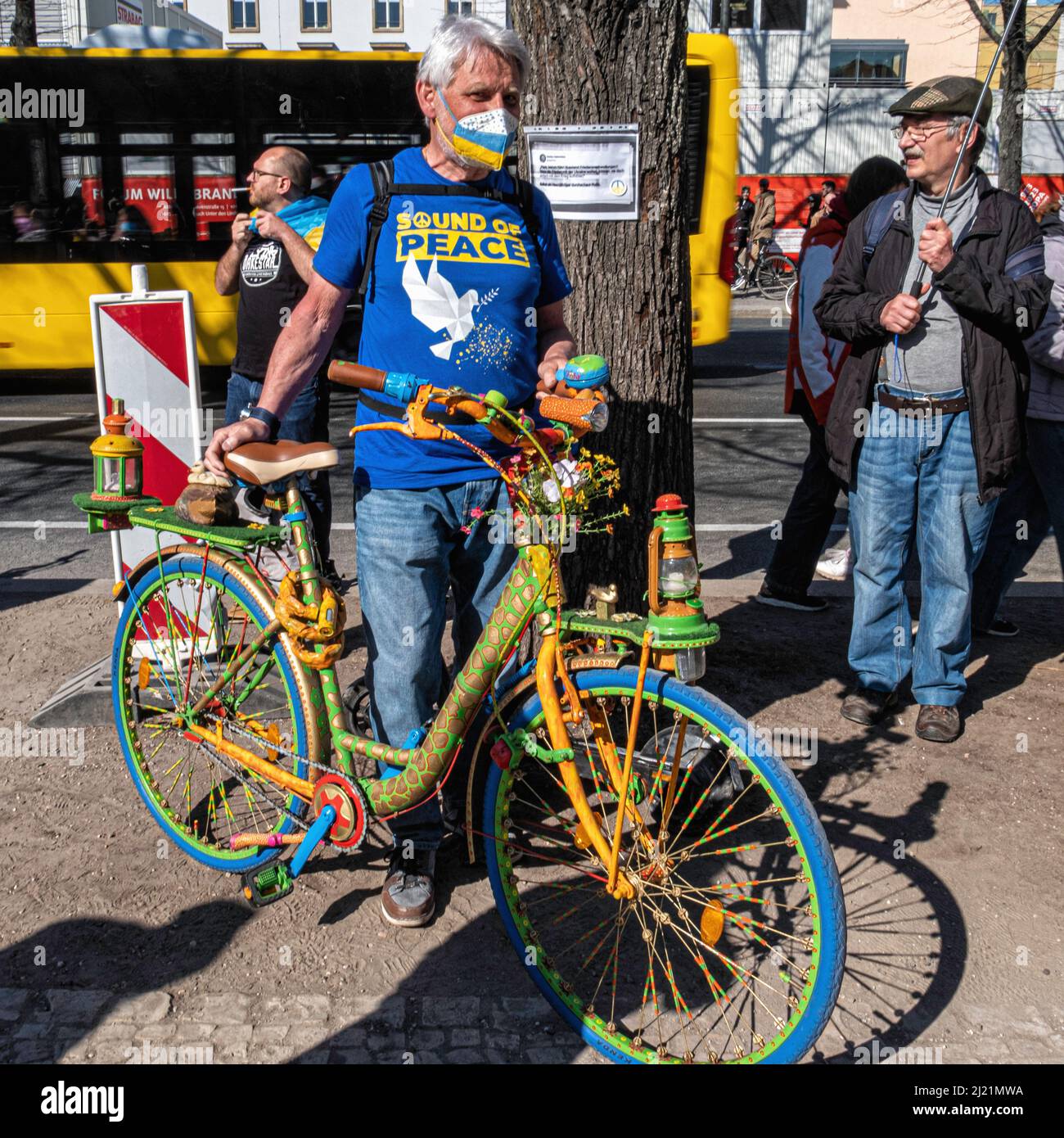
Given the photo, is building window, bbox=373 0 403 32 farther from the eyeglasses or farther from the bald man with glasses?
the eyeglasses

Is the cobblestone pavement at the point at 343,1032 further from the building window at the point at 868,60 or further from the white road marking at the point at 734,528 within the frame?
the building window at the point at 868,60

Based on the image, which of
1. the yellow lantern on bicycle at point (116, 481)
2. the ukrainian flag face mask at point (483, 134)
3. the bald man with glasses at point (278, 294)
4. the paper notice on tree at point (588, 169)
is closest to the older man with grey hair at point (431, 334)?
the ukrainian flag face mask at point (483, 134)

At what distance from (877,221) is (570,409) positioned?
2.26 metres

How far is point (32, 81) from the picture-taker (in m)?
12.9

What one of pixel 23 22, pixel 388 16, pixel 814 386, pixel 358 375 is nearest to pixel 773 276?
pixel 23 22

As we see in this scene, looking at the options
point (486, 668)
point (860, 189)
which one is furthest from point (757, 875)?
point (860, 189)

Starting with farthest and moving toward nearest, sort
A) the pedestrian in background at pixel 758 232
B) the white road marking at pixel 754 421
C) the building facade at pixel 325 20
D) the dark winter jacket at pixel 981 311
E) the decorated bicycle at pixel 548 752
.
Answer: the building facade at pixel 325 20 < the pedestrian in background at pixel 758 232 < the white road marking at pixel 754 421 < the dark winter jacket at pixel 981 311 < the decorated bicycle at pixel 548 752

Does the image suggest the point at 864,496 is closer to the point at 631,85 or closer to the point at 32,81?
the point at 631,85

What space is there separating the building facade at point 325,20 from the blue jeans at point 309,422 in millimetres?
38944

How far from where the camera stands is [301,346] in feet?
10.4

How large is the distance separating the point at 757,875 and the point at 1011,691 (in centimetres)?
185

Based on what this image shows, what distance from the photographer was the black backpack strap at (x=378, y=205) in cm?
304

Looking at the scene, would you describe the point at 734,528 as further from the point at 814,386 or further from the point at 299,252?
the point at 299,252

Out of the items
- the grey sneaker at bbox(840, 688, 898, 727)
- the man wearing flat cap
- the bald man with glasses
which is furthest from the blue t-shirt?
Result: the bald man with glasses
